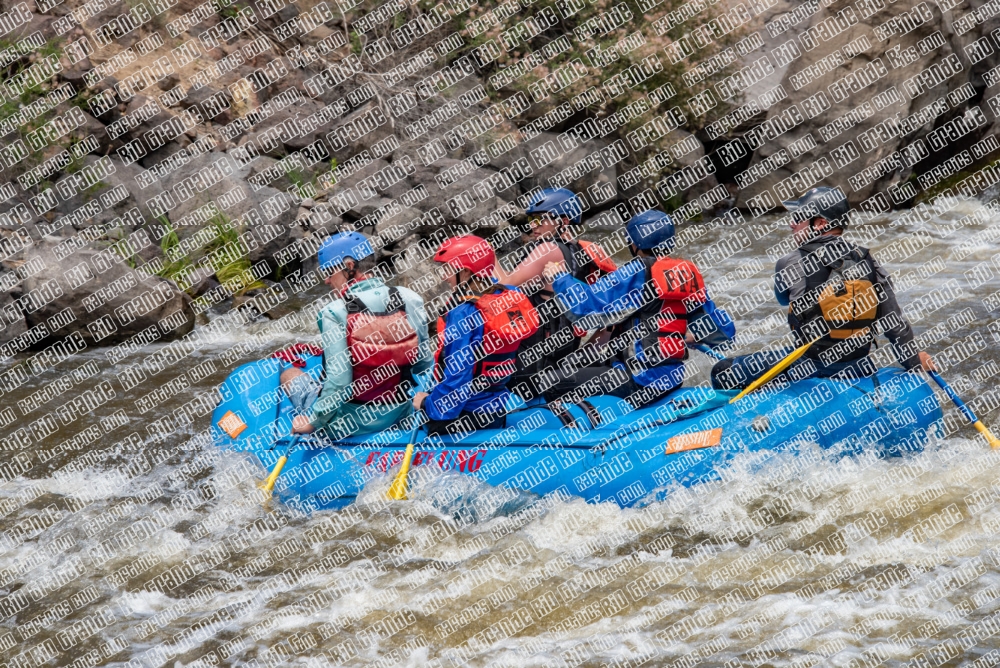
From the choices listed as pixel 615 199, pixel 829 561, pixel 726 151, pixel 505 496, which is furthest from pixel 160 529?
pixel 726 151

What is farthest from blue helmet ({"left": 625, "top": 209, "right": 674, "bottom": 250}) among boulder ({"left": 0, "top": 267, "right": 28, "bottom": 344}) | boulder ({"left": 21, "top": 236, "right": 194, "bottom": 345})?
boulder ({"left": 0, "top": 267, "right": 28, "bottom": 344})

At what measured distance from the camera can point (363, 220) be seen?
1012 centimetres

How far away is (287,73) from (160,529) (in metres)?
7.93

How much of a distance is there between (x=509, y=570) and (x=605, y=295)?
1430 mm

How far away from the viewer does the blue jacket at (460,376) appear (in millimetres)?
4652

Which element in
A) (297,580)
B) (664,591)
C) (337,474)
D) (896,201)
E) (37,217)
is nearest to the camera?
(664,591)

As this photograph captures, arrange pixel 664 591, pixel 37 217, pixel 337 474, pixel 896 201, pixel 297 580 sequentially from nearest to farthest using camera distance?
pixel 664 591 → pixel 297 580 → pixel 337 474 → pixel 37 217 → pixel 896 201

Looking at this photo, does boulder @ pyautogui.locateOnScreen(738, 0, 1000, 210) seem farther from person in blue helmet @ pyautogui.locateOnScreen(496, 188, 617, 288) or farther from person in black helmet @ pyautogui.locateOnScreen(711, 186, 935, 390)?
person in black helmet @ pyautogui.locateOnScreen(711, 186, 935, 390)

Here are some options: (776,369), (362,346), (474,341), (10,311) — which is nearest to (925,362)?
(776,369)

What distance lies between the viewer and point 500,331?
4.75m

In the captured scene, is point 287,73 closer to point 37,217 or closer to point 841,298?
point 37,217

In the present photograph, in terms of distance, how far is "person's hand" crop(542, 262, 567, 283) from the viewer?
16.6 ft

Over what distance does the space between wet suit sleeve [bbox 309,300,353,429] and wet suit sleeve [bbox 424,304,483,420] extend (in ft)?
1.36

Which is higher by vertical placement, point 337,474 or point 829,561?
point 337,474
